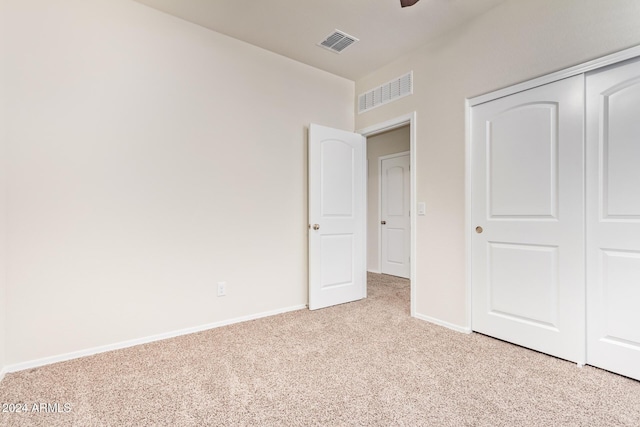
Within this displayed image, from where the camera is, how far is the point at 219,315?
2.74m

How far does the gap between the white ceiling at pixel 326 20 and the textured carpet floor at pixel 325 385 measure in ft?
8.57

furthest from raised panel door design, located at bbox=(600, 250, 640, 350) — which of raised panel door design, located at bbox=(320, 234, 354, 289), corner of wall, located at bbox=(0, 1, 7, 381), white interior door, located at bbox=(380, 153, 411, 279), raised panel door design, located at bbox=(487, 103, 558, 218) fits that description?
corner of wall, located at bbox=(0, 1, 7, 381)

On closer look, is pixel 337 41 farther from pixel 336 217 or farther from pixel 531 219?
pixel 531 219

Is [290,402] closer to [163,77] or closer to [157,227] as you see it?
[157,227]

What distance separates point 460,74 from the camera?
102 inches

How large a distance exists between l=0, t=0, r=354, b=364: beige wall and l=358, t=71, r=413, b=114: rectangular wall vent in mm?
800

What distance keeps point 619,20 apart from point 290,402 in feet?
9.56

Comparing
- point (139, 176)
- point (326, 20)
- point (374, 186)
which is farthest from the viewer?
point (374, 186)

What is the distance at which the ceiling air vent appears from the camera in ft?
9.00

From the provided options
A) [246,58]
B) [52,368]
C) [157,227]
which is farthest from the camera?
[246,58]

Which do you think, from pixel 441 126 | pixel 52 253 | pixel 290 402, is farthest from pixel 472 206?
pixel 52 253

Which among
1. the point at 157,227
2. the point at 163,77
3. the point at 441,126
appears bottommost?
the point at 157,227

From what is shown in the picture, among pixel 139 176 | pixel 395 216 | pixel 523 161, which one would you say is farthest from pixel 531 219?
pixel 139 176

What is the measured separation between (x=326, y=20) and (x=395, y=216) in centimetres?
321
